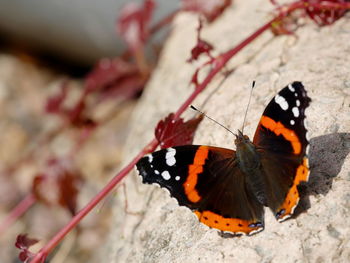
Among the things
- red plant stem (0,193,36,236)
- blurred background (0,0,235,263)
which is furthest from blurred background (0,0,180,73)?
red plant stem (0,193,36,236)

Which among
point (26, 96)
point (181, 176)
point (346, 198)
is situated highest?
point (26, 96)

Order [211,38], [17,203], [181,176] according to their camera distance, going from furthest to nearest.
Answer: [17,203] → [211,38] → [181,176]

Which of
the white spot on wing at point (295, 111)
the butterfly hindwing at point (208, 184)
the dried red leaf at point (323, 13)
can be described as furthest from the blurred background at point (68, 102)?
the white spot on wing at point (295, 111)

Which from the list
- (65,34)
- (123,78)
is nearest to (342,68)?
(123,78)

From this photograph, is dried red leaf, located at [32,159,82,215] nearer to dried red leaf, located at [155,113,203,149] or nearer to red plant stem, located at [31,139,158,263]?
red plant stem, located at [31,139,158,263]

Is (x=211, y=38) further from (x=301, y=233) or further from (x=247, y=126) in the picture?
(x=301, y=233)

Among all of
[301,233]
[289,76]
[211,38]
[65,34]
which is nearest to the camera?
[301,233]

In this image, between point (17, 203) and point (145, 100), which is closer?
point (145, 100)

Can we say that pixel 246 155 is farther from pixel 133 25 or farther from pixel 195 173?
pixel 133 25
